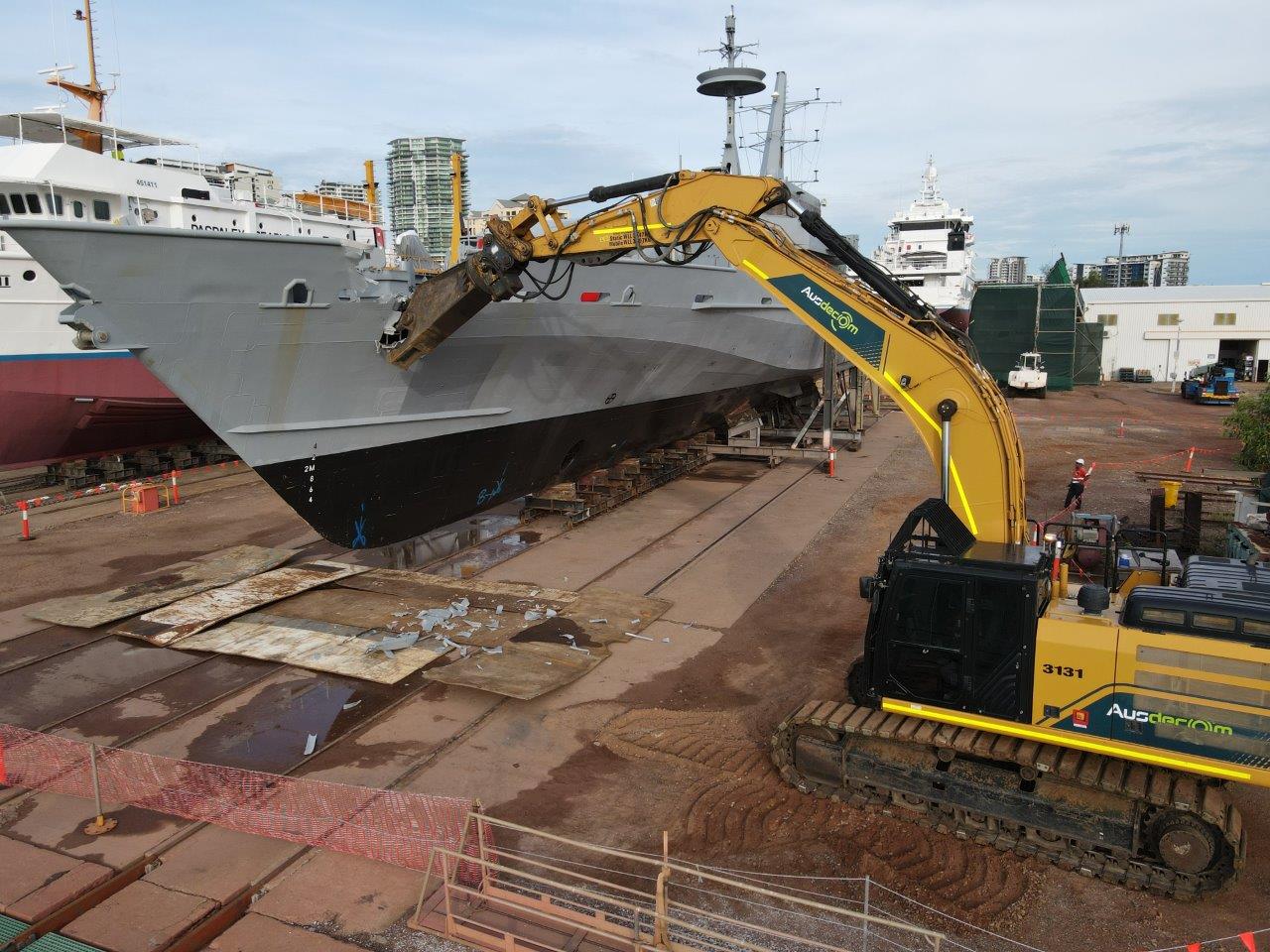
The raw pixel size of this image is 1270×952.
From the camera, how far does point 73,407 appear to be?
16172mm

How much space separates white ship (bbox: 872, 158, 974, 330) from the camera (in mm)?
44375

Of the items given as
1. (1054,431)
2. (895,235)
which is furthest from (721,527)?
(895,235)

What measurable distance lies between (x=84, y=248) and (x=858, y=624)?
8.25 metres

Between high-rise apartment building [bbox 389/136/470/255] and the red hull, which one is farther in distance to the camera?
high-rise apartment building [bbox 389/136/470/255]

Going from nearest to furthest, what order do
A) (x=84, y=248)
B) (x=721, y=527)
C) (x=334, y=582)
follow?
(x=84, y=248)
(x=334, y=582)
(x=721, y=527)

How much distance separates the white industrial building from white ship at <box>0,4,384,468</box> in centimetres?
3928

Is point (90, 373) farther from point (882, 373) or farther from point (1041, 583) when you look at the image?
point (1041, 583)

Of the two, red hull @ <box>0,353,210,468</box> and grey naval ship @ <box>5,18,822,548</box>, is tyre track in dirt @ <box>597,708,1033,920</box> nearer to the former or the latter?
grey naval ship @ <box>5,18,822,548</box>

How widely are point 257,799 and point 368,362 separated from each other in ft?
16.1

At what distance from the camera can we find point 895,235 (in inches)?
1831

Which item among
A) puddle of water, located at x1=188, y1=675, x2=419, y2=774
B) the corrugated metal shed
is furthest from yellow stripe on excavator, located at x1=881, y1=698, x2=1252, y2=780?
the corrugated metal shed

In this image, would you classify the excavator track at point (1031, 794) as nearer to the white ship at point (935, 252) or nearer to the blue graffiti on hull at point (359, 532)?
the blue graffiti on hull at point (359, 532)

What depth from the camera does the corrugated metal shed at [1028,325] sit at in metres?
35.7

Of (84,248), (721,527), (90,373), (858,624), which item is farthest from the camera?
(90,373)
